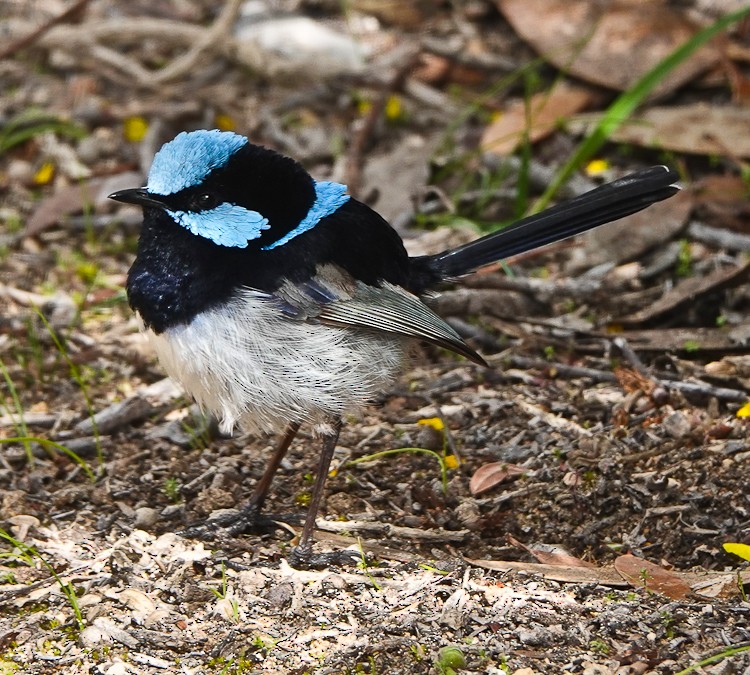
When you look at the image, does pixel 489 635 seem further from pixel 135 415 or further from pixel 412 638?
pixel 135 415

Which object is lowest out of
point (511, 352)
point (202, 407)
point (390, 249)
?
point (511, 352)

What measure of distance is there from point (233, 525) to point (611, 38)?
369cm

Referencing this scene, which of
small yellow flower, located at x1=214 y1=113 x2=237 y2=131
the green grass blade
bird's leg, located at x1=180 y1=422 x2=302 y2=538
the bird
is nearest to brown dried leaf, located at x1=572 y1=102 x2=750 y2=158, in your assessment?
the green grass blade

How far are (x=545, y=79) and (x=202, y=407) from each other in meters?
3.50

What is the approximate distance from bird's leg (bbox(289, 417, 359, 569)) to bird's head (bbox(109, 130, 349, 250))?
0.66 m

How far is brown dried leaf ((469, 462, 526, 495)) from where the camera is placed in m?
4.01

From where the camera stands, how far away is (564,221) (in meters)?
4.17

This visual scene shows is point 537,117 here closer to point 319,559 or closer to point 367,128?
point 367,128

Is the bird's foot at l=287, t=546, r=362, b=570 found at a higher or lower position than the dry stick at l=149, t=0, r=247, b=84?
lower

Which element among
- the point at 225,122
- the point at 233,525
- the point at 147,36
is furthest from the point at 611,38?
the point at 233,525

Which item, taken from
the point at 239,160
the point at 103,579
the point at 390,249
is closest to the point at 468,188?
the point at 390,249

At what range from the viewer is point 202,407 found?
3.81 m

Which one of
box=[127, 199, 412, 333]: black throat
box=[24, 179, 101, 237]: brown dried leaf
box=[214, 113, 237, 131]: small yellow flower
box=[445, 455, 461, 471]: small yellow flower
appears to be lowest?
box=[445, 455, 461, 471]: small yellow flower

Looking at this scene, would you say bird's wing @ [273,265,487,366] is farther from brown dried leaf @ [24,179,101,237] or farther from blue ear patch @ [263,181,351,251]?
brown dried leaf @ [24,179,101,237]
